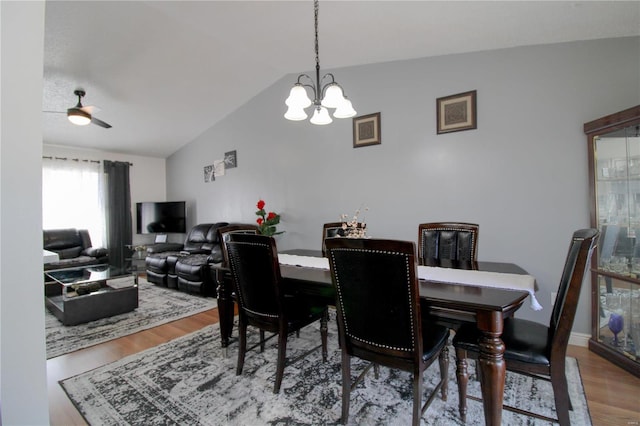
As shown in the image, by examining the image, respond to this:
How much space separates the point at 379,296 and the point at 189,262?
3.53 meters

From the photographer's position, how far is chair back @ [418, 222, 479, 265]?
7.67 ft

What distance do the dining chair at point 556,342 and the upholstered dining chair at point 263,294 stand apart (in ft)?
3.18

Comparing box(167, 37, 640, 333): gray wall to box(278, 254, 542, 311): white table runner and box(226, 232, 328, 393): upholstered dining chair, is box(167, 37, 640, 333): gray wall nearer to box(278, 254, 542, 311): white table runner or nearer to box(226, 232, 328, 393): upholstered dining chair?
box(278, 254, 542, 311): white table runner

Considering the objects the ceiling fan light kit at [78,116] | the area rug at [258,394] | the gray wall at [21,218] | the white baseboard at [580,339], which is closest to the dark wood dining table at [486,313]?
the area rug at [258,394]

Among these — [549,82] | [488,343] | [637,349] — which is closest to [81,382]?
[488,343]

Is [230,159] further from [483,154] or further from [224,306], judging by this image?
[483,154]

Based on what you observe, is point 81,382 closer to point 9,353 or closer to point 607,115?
point 9,353

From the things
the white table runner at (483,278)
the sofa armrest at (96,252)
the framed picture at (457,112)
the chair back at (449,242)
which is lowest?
the sofa armrest at (96,252)

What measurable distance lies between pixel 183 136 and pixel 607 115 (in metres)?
5.95

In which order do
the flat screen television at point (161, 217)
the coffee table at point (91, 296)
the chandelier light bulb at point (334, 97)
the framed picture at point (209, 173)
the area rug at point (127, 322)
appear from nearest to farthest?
the chandelier light bulb at point (334, 97), the area rug at point (127, 322), the coffee table at point (91, 296), the framed picture at point (209, 173), the flat screen television at point (161, 217)

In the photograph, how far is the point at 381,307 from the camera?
4.65 feet

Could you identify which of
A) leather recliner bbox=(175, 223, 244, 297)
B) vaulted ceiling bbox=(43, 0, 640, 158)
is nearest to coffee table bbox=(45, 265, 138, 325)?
leather recliner bbox=(175, 223, 244, 297)

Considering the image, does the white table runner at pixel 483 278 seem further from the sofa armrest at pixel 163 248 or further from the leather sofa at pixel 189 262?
the sofa armrest at pixel 163 248

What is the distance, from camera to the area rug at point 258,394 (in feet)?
5.61
